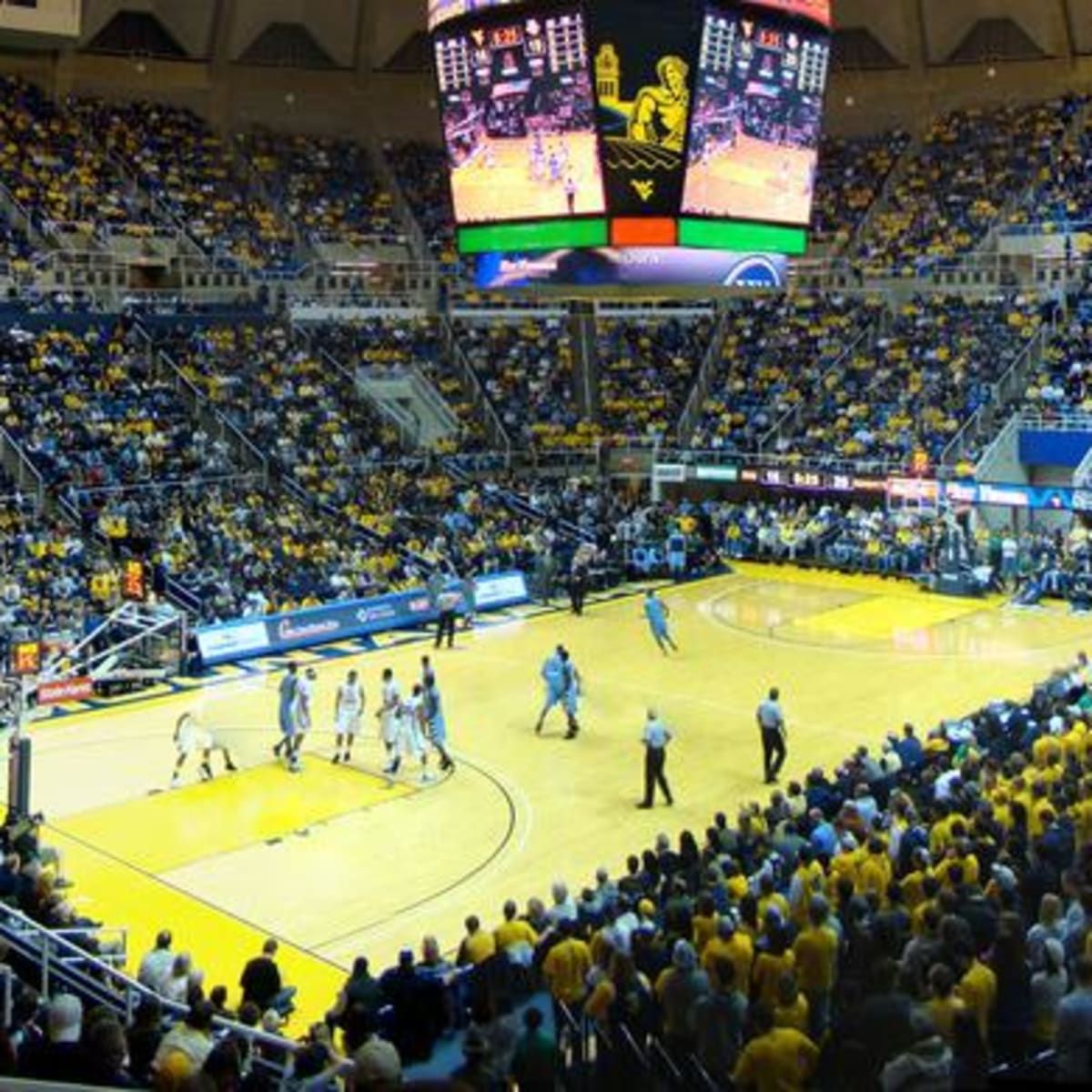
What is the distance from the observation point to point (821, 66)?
103ft

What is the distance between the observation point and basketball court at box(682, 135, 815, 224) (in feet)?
98.9

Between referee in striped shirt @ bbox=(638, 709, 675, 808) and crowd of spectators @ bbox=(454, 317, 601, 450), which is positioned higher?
crowd of spectators @ bbox=(454, 317, 601, 450)

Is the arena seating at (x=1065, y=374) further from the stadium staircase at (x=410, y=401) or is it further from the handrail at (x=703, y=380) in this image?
the stadium staircase at (x=410, y=401)

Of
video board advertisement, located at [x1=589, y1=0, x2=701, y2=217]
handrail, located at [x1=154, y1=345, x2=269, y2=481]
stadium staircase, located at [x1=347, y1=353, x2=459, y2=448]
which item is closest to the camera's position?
video board advertisement, located at [x1=589, y1=0, x2=701, y2=217]

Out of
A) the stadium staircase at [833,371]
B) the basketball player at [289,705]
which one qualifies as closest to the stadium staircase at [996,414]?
the stadium staircase at [833,371]

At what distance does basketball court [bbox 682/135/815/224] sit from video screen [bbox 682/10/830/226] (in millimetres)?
19

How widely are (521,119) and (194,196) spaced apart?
68.1 ft

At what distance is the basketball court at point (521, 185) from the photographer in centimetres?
2980

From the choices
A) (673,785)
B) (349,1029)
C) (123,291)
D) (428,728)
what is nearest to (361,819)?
(428,728)

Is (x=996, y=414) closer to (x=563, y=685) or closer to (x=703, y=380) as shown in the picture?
(x=703, y=380)

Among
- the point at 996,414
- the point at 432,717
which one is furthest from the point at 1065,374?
the point at 432,717

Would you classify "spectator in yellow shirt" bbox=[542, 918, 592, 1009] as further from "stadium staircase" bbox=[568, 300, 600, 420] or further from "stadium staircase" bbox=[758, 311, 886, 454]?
"stadium staircase" bbox=[568, 300, 600, 420]

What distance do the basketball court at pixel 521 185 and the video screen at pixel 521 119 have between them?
0.06 feet

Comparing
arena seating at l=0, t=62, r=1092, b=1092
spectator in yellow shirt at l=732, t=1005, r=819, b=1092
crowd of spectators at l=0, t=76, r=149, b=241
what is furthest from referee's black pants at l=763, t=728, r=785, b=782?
crowd of spectators at l=0, t=76, r=149, b=241
